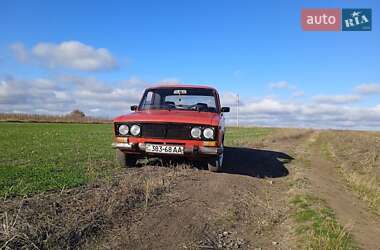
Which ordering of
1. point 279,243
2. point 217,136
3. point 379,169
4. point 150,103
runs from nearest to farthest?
point 279,243
point 217,136
point 150,103
point 379,169

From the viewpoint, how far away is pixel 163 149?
26.3ft

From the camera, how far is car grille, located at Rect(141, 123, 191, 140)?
801 centimetres

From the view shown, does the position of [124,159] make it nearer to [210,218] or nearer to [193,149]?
[193,149]

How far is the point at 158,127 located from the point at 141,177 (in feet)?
3.82

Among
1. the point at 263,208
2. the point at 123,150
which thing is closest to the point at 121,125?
the point at 123,150

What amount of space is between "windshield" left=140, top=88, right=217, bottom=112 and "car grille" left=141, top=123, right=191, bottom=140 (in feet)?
4.76

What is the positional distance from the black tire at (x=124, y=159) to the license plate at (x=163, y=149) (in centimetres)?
106

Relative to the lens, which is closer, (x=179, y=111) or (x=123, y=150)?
(x=123, y=150)

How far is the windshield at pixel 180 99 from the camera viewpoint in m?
9.61

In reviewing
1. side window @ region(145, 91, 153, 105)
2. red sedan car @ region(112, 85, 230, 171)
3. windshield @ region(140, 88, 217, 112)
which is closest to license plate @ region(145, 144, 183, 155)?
red sedan car @ region(112, 85, 230, 171)

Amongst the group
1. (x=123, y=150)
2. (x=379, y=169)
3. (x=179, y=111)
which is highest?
(x=179, y=111)

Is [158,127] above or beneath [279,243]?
above

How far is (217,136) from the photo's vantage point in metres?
8.05

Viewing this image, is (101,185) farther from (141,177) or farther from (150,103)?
(150,103)
